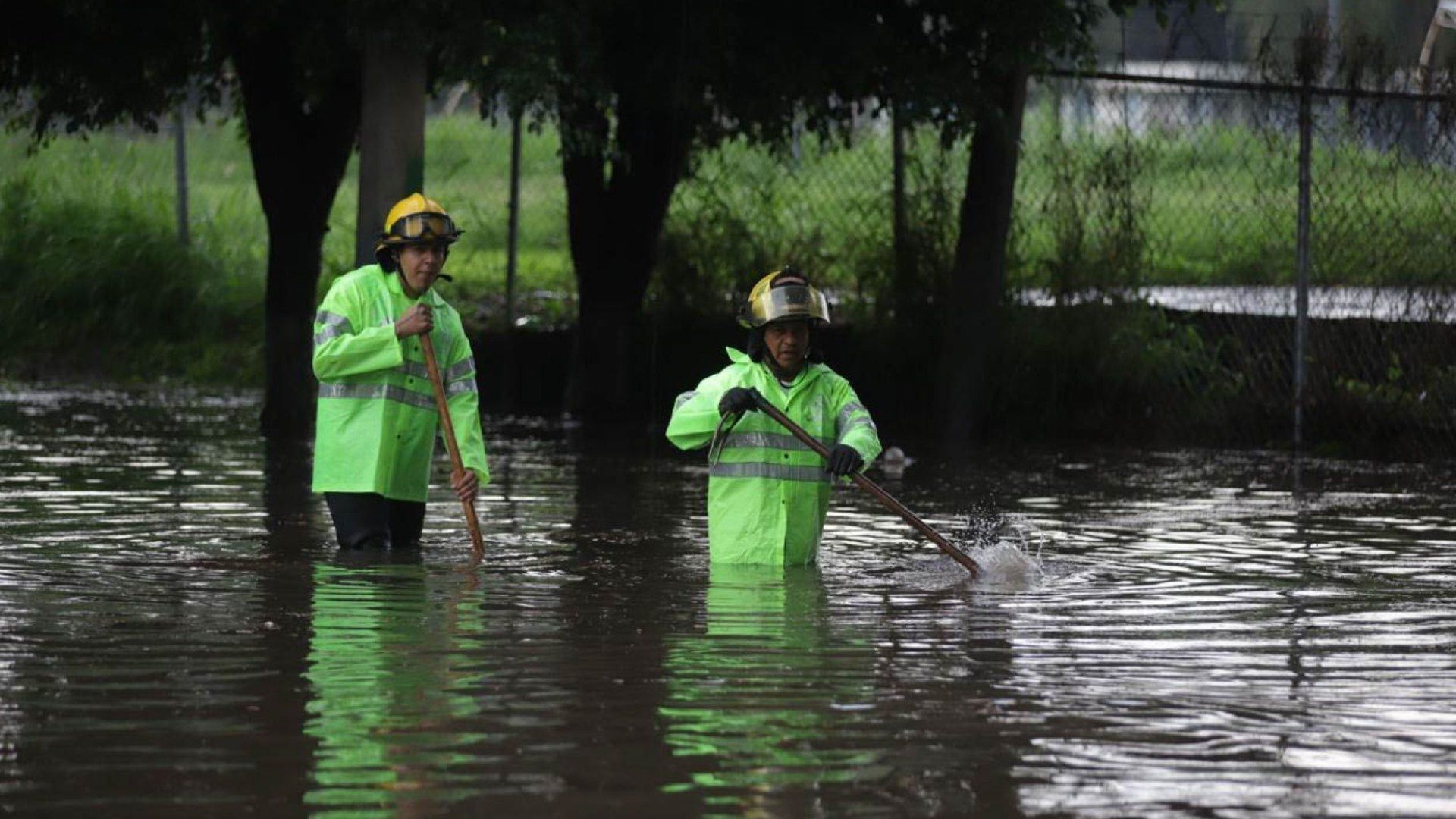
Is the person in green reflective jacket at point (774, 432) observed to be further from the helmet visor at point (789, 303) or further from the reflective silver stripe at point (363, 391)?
the reflective silver stripe at point (363, 391)

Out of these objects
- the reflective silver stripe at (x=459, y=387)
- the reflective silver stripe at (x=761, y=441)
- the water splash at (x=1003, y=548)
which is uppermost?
the reflective silver stripe at (x=459, y=387)

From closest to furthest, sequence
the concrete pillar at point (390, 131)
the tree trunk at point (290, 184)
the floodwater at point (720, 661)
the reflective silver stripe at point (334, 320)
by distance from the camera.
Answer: the floodwater at point (720, 661) < the reflective silver stripe at point (334, 320) < the concrete pillar at point (390, 131) < the tree trunk at point (290, 184)

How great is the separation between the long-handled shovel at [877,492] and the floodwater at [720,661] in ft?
0.53

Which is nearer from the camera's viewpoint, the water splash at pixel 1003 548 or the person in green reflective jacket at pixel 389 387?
the water splash at pixel 1003 548

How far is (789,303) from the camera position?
9.05 metres

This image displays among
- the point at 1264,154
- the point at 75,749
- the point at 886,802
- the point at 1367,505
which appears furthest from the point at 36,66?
the point at 886,802

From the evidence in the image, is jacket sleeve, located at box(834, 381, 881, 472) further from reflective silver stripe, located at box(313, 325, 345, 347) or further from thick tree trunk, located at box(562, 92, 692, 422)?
thick tree trunk, located at box(562, 92, 692, 422)

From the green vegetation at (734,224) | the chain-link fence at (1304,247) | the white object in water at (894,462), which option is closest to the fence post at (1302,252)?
the chain-link fence at (1304,247)

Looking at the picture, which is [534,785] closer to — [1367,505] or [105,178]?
[1367,505]

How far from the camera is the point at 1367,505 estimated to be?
1219 cm

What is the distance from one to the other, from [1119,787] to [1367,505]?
691cm

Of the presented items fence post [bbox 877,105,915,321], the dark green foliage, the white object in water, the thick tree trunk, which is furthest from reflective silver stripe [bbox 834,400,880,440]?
the dark green foliage

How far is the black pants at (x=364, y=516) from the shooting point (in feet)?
32.8

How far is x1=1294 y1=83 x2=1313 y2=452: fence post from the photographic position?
49.4ft
